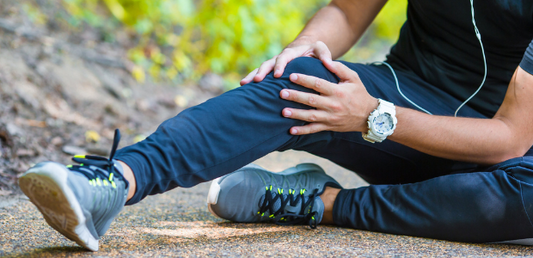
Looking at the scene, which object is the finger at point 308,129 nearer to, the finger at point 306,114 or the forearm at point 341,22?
the finger at point 306,114

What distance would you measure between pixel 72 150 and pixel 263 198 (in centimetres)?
145

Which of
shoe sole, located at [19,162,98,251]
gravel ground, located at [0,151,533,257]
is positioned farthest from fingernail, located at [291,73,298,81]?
shoe sole, located at [19,162,98,251]

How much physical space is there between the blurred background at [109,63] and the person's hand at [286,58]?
3.72 ft

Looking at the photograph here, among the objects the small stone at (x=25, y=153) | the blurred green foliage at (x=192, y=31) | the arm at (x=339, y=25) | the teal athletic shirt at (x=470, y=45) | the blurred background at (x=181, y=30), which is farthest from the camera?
the blurred green foliage at (x=192, y=31)

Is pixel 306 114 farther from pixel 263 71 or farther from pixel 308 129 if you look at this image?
pixel 263 71

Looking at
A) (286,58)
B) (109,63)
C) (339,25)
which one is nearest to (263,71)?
(286,58)

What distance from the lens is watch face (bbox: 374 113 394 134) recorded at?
1.33 metres

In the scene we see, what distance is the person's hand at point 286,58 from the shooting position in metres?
1.30

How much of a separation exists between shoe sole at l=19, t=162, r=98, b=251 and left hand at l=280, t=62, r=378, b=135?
0.58m

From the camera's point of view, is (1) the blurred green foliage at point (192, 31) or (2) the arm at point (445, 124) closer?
(2) the arm at point (445, 124)

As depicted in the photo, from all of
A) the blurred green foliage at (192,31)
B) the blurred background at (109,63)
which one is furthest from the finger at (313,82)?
the blurred green foliage at (192,31)

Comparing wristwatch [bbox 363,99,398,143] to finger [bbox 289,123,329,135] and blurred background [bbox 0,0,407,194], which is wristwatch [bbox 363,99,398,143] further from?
blurred background [bbox 0,0,407,194]

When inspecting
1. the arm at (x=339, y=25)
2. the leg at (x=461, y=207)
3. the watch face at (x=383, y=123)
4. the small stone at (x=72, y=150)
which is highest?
the arm at (x=339, y=25)

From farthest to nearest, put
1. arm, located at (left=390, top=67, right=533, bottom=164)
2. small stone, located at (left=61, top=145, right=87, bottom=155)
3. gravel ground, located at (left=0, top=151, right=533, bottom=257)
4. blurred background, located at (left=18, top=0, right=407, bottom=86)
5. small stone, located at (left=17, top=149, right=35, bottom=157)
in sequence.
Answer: blurred background, located at (left=18, top=0, right=407, bottom=86) < small stone, located at (left=61, top=145, right=87, bottom=155) < small stone, located at (left=17, top=149, right=35, bottom=157) < arm, located at (left=390, top=67, right=533, bottom=164) < gravel ground, located at (left=0, top=151, right=533, bottom=257)
